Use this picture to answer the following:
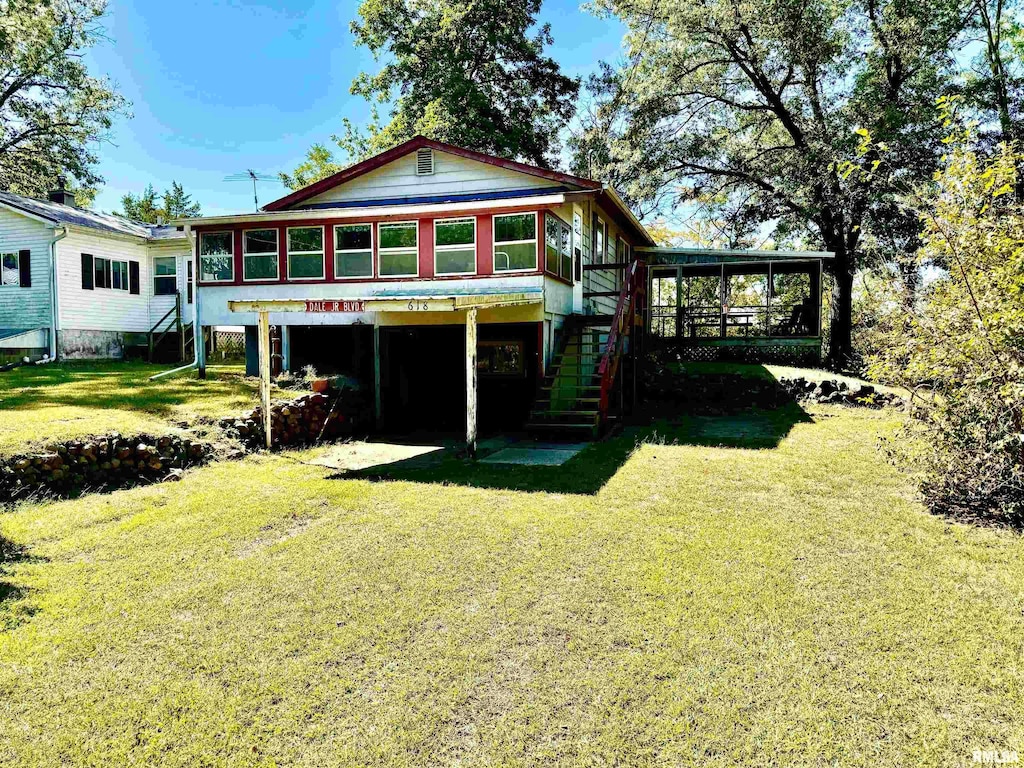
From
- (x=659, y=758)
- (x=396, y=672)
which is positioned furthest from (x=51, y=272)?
(x=659, y=758)

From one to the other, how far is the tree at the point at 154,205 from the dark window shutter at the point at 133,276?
1011 inches

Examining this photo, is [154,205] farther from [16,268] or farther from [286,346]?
[286,346]

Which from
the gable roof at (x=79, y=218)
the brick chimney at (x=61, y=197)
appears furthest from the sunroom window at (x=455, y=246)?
the brick chimney at (x=61, y=197)

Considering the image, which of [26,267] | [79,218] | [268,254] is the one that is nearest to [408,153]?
[268,254]

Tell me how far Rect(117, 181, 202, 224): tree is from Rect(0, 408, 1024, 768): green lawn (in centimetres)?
4471

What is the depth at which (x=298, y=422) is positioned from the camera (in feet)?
33.0

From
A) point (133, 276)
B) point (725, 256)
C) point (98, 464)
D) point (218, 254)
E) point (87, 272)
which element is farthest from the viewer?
point (133, 276)

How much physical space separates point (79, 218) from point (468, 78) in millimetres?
14911

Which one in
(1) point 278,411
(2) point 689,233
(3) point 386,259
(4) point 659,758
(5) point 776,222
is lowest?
(4) point 659,758

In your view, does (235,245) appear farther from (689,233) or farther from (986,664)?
(689,233)

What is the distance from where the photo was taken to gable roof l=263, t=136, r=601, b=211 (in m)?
12.7

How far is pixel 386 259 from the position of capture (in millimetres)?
13180

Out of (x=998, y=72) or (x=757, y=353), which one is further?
(x=757, y=353)

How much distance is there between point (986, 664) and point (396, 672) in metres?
3.14
